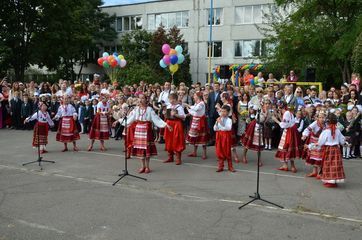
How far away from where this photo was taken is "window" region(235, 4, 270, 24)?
1479 inches

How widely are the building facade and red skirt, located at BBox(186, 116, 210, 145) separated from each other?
2596 cm

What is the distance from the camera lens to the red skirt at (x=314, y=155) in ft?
30.3

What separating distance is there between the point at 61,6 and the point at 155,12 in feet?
39.4

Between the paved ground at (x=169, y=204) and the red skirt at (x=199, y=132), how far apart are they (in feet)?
3.25

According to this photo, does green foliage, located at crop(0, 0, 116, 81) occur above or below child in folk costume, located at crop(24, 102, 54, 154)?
above

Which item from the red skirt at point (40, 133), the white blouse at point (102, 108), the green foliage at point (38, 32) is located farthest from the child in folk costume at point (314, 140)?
the green foliage at point (38, 32)

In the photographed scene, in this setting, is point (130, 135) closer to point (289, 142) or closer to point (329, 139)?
point (289, 142)

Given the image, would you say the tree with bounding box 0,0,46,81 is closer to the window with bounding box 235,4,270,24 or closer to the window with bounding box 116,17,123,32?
the window with bounding box 116,17,123,32

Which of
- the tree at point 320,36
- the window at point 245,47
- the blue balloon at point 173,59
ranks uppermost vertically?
the window at point 245,47

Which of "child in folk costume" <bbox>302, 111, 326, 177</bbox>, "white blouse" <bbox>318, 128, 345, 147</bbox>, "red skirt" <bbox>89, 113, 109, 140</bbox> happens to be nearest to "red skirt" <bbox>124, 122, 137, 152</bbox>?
"red skirt" <bbox>89, 113, 109, 140</bbox>

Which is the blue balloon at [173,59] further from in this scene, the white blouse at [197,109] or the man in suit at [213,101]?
the white blouse at [197,109]

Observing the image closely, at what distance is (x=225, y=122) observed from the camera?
10.1 meters

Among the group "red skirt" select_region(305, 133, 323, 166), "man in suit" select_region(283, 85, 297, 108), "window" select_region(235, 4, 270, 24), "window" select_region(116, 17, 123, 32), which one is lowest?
"red skirt" select_region(305, 133, 323, 166)

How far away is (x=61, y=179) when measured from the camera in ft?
29.7
